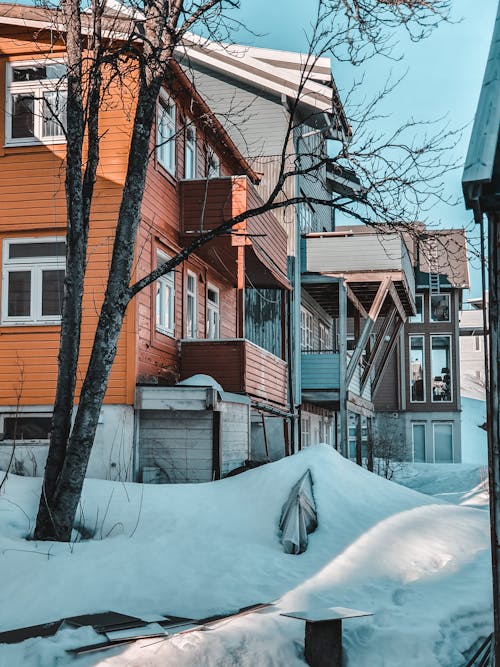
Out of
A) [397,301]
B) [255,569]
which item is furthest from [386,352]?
[255,569]

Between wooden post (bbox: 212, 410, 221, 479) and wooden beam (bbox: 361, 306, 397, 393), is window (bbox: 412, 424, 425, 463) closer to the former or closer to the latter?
wooden beam (bbox: 361, 306, 397, 393)

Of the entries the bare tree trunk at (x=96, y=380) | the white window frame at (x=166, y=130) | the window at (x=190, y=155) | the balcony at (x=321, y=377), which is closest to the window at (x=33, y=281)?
the white window frame at (x=166, y=130)

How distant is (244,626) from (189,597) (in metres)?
1.30

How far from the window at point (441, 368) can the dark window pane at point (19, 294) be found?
83.4ft

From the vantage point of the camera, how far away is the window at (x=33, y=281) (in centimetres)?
1345

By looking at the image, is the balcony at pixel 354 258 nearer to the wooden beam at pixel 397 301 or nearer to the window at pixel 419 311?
the wooden beam at pixel 397 301

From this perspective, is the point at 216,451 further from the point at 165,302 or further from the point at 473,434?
the point at 473,434

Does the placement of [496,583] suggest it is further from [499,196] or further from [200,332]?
[200,332]

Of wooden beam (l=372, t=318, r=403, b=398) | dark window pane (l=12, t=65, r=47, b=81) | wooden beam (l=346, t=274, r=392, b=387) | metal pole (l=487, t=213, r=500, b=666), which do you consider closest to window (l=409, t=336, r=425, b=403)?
wooden beam (l=372, t=318, r=403, b=398)

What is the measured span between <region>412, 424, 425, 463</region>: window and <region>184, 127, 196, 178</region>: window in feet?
71.1

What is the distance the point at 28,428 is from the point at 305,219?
13480 millimetres

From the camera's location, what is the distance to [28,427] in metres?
13.4

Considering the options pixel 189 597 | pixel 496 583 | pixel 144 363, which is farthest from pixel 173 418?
pixel 496 583

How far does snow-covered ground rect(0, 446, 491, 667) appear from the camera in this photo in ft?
21.6
